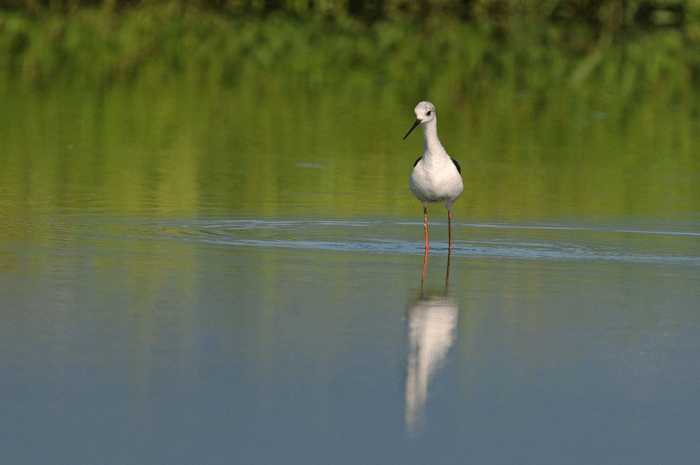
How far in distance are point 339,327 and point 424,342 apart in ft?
1.69

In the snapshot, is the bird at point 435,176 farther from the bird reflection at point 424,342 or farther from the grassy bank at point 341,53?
the grassy bank at point 341,53

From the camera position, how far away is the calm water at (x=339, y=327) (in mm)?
5441

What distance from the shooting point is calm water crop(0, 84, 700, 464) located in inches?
214

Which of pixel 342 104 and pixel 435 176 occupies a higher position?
pixel 342 104

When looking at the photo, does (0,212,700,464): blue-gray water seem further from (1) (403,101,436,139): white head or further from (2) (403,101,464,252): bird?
(1) (403,101,436,139): white head

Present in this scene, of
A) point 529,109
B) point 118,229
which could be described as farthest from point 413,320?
point 529,109

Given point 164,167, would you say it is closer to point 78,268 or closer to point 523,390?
point 78,268

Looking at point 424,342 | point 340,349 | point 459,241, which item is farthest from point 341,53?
point 340,349

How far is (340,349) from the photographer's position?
6.85 m

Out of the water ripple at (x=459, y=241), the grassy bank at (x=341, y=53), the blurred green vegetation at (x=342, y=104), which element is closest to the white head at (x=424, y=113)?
the water ripple at (x=459, y=241)

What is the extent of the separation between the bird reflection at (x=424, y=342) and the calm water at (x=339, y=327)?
0.02m

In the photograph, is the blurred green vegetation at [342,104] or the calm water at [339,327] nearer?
the calm water at [339,327]

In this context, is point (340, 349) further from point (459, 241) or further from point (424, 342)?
point (459, 241)

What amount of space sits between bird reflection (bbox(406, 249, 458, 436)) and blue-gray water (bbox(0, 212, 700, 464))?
2 cm
